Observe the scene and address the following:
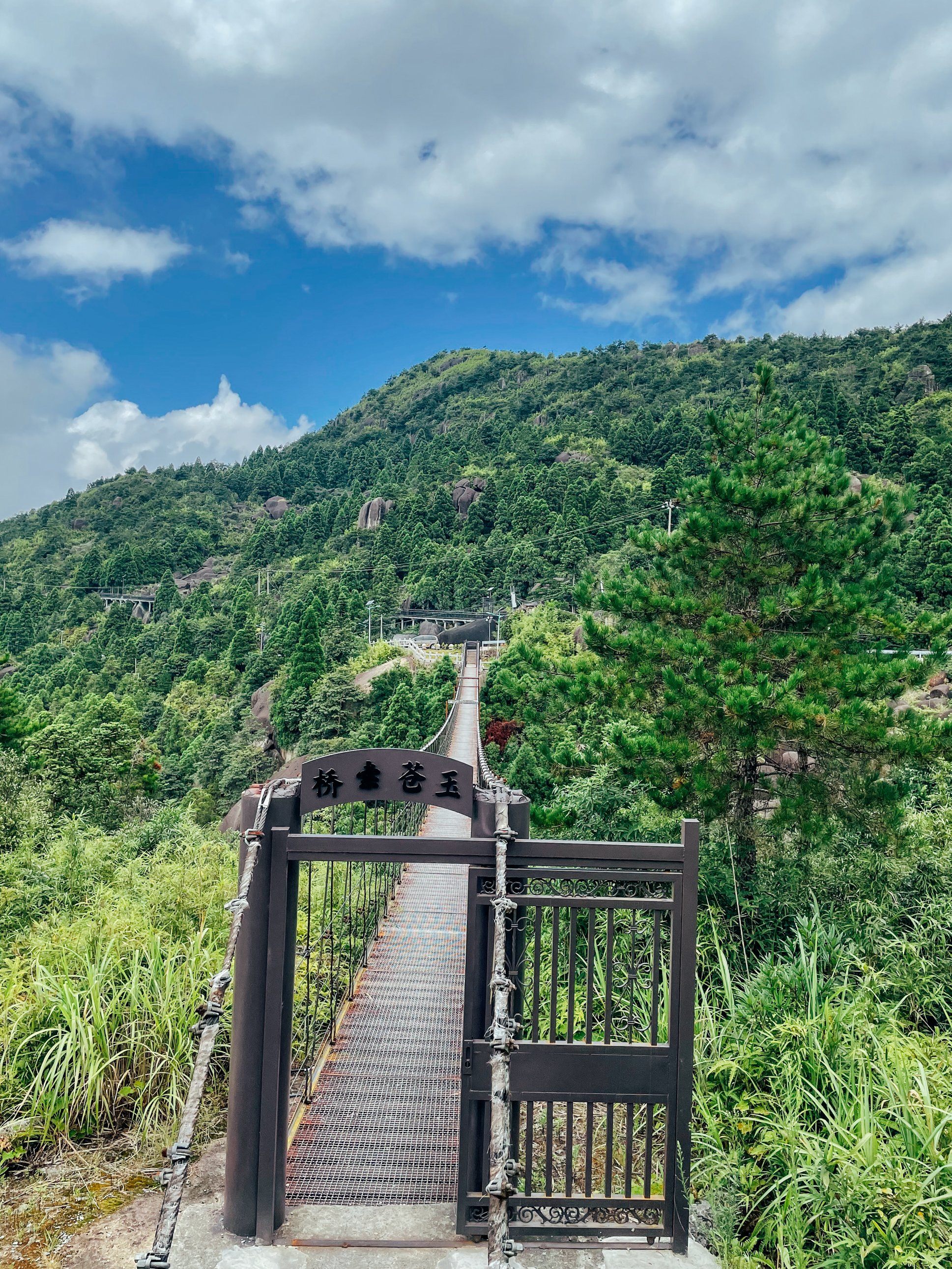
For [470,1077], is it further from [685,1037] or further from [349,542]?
[349,542]

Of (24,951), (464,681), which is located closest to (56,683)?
(464,681)

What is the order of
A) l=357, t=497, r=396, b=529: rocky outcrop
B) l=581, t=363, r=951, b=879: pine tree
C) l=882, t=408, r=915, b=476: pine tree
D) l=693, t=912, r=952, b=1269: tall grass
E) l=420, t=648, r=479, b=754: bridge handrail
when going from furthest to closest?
l=357, t=497, r=396, b=529: rocky outcrop, l=882, t=408, r=915, b=476: pine tree, l=420, t=648, r=479, b=754: bridge handrail, l=581, t=363, r=951, b=879: pine tree, l=693, t=912, r=952, b=1269: tall grass

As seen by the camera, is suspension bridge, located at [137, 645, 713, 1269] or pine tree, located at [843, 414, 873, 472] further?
pine tree, located at [843, 414, 873, 472]

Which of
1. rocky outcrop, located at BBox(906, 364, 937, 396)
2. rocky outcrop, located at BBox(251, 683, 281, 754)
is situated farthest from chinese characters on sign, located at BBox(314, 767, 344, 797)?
rocky outcrop, located at BBox(906, 364, 937, 396)

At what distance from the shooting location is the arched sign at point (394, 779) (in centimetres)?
343

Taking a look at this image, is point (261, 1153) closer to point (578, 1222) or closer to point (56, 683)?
point (578, 1222)

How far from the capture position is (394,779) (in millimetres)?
3461

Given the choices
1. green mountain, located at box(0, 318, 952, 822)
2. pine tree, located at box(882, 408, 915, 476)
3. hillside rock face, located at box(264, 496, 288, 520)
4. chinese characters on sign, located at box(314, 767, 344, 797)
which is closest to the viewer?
chinese characters on sign, located at box(314, 767, 344, 797)

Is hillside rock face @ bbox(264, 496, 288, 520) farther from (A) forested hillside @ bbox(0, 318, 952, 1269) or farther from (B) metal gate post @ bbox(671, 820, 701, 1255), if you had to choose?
(B) metal gate post @ bbox(671, 820, 701, 1255)

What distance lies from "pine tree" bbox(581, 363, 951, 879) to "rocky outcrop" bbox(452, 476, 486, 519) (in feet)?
163

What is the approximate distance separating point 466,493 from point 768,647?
175 ft

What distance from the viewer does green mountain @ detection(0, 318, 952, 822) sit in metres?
26.4

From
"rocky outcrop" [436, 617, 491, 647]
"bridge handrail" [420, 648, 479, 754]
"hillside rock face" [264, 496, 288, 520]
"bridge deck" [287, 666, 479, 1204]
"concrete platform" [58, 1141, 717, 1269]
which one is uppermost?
"hillside rock face" [264, 496, 288, 520]

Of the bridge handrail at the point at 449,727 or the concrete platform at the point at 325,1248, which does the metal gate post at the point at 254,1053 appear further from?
the bridge handrail at the point at 449,727
